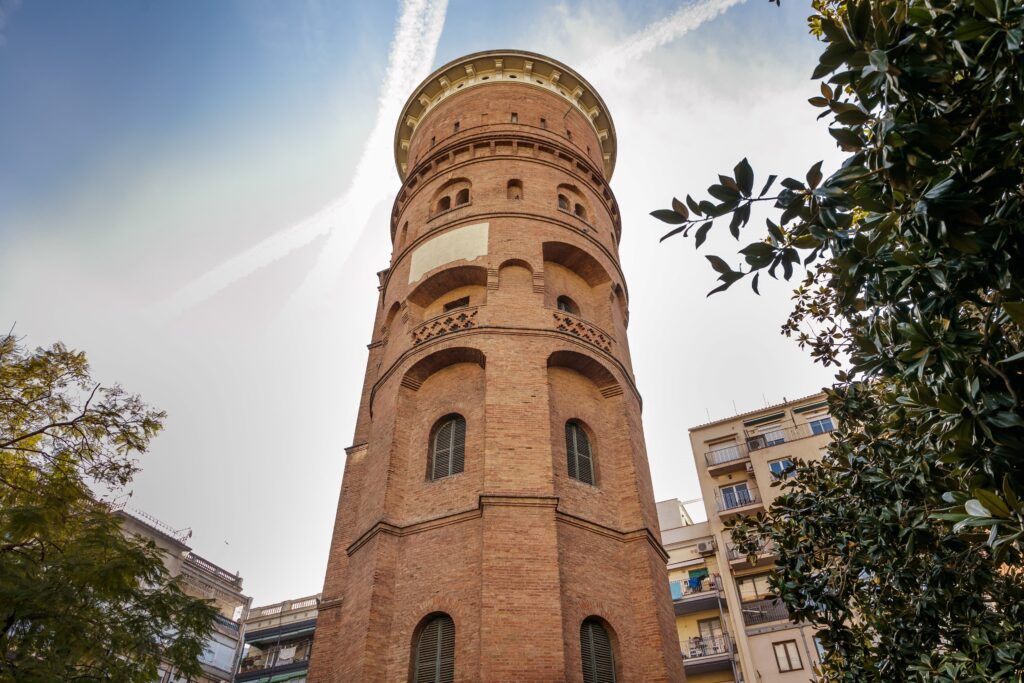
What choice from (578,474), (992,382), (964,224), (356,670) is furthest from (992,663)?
(356,670)

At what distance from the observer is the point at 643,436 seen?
14828 millimetres

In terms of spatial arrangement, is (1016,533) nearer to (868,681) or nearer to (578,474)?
(868,681)

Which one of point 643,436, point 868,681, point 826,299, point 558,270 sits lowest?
point 868,681

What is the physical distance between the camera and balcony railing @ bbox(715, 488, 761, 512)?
31413mm

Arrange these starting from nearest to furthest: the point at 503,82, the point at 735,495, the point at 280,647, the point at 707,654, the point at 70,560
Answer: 1. the point at 70,560
2. the point at 503,82
3. the point at 707,654
4. the point at 280,647
5. the point at 735,495

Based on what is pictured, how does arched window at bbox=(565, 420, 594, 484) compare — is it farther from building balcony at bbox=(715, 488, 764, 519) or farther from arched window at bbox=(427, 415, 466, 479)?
building balcony at bbox=(715, 488, 764, 519)

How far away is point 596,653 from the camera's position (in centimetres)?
1080

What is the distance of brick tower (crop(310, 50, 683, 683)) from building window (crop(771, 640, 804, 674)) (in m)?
17.2

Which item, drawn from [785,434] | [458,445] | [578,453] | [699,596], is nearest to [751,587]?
[699,596]

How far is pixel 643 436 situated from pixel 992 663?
29.8 feet

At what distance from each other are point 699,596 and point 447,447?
814 inches

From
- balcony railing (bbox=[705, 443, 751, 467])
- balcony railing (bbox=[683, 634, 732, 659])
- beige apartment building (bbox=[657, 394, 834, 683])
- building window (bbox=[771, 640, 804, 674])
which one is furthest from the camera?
balcony railing (bbox=[705, 443, 751, 467])

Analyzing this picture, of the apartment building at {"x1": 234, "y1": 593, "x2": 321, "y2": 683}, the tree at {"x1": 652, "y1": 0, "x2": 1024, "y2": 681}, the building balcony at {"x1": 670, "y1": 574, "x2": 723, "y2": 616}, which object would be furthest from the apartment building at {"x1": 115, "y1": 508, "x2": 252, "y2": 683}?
the tree at {"x1": 652, "y1": 0, "x2": 1024, "y2": 681}

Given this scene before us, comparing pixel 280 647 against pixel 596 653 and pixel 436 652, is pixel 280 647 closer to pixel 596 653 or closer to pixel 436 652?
pixel 436 652
